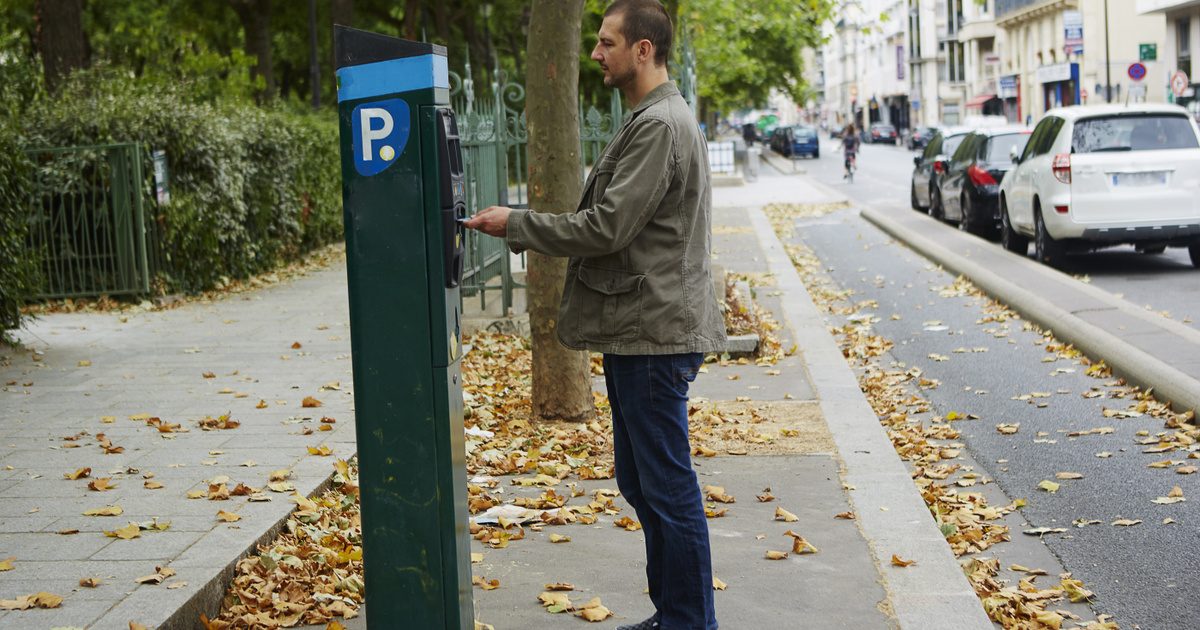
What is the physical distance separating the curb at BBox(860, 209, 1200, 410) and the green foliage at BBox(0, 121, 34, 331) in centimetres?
791

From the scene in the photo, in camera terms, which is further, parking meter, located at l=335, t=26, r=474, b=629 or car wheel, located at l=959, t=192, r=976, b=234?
car wheel, located at l=959, t=192, r=976, b=234

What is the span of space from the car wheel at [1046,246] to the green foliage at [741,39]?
978 centimetres

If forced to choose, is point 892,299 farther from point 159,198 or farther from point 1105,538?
point 1105,538

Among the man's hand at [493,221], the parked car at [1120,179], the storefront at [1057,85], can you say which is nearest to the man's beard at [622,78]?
the man's hand at [493,221]

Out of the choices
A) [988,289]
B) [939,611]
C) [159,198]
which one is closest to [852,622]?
[939,611]

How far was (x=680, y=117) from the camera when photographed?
3.92 m

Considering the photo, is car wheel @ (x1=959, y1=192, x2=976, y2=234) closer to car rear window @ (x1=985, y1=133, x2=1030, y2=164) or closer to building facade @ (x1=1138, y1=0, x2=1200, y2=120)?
car rear window @ (x1=985, y1=133, x2=1030, y2=164)

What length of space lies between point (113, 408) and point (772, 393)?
12.9ft

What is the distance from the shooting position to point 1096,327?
1040 centimetres

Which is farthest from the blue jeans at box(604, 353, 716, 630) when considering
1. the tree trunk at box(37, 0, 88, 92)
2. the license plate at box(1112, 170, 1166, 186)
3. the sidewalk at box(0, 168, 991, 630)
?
the tree trunk at box(37, 0, 88, 92)

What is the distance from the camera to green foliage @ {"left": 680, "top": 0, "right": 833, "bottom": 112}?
4097cm

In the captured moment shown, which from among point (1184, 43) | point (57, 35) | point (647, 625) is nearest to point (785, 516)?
point (647, 625)

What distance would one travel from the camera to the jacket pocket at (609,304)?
3.93m

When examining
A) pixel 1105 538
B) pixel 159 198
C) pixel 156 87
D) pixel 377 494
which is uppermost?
pixel 156 87
